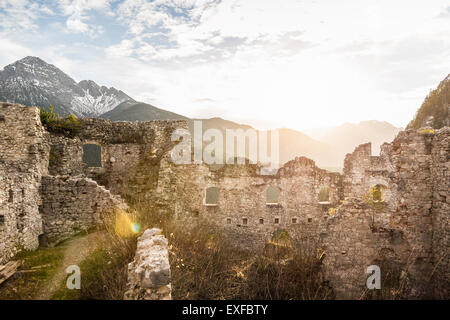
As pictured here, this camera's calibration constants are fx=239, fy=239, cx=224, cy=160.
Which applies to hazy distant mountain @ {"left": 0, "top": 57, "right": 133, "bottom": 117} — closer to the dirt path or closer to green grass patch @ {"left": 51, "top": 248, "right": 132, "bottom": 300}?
the dirt path

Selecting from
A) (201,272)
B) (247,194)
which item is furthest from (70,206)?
(247,194)

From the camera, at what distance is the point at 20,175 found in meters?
7.65

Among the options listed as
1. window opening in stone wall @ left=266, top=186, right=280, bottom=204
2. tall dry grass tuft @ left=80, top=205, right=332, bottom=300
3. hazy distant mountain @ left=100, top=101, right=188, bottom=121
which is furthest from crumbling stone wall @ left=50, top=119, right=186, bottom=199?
hazy distant mountain @ left=100, top=101, right=188, bottom=121

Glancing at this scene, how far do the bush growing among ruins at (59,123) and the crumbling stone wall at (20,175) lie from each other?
1110mm

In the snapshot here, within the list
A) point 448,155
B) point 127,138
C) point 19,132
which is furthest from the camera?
point 127,138

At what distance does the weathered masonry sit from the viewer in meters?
6.84

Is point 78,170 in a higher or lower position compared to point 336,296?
higher

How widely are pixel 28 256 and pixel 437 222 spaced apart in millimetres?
12134

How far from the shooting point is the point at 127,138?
43.3 ft

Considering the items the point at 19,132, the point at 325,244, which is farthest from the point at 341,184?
the point at 19,132

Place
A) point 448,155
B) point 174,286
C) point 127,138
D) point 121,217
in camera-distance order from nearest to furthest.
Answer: point 174,286 → point 448,155 → point 121,217 → point 127,138

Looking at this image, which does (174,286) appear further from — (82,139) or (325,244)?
(82,139)

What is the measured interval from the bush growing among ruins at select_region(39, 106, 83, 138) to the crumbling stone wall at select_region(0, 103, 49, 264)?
111cm

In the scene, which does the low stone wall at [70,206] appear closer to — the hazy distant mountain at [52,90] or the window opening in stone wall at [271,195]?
the window opening in stone wall at [271,195]
